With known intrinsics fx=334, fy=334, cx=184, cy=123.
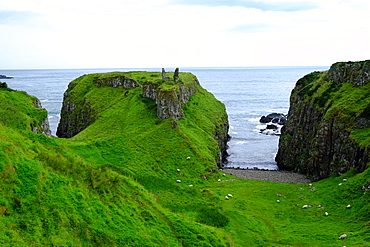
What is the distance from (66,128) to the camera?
133 metres

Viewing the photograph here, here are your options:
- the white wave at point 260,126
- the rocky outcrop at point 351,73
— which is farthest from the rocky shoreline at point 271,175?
the white wave at point 260,126

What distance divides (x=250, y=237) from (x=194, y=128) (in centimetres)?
5515

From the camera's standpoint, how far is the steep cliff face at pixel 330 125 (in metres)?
74.1

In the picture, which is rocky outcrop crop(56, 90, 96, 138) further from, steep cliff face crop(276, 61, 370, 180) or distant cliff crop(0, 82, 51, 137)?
steep cliff face crop(276, 61, 370, 180)

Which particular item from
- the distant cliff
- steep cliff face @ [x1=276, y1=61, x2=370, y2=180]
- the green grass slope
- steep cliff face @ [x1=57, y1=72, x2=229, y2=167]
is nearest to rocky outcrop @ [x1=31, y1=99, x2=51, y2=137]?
the distant cliff

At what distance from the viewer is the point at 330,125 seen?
3246 inches

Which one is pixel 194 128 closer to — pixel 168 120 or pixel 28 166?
pixel 168 120

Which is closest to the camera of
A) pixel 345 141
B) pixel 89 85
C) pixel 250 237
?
pixel 250 237

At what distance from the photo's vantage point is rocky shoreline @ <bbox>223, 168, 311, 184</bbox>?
3329 inches

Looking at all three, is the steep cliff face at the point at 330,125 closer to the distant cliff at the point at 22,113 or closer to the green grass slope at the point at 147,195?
the green grass slope at the point at 147,195

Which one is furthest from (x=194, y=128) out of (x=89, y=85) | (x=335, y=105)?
(x=89, y=85)

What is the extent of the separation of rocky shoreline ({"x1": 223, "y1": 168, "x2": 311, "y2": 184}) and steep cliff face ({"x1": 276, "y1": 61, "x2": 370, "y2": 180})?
280cm

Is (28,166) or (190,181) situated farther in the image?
(190,181)

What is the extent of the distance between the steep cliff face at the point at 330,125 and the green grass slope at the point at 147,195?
25.3ft
